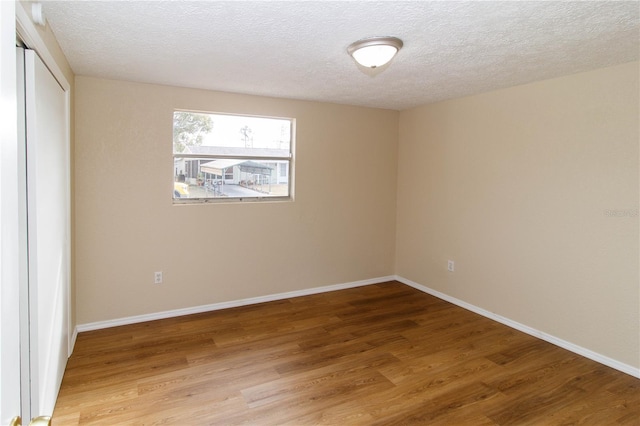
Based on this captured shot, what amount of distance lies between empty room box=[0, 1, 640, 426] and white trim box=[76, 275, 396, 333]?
2 centimetres

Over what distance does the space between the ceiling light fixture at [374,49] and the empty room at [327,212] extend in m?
0.02

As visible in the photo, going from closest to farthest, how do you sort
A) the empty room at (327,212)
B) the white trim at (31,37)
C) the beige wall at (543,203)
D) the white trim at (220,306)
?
1. the white trim at (31,37)
2. the empty room at (327,212)
3. the beige wall at (543,203)
4. the white trim at (220,306)

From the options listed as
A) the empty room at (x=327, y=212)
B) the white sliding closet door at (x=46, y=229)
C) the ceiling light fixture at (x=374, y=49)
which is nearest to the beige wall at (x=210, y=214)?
the empty room at (x=327, y=212)

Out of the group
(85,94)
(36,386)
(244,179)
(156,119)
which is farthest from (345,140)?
(36,386)

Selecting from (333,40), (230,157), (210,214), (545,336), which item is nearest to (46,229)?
(210,214)

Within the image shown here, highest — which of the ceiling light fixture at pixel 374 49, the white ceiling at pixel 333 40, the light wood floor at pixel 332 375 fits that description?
the white ceiling at pixel 333 40

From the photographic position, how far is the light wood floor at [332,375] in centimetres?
236

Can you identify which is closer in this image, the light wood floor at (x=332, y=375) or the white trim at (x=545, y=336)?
the light wood floor at (x=332, y=375)

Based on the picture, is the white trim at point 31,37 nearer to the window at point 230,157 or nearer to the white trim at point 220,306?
the window at point 230,157

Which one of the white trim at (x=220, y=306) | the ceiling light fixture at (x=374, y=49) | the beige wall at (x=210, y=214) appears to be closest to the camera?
the ceiling light fixture at (x=374, y=49)

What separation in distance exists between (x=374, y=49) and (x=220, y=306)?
9.63 feet

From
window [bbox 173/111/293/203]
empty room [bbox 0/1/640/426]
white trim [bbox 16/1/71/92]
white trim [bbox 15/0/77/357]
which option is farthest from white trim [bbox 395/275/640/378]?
white trim [bbox 16/1/71/92]

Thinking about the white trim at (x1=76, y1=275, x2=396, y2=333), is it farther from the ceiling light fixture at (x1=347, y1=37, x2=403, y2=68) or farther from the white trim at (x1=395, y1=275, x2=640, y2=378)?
the ceiling light fixture at (x1=347, y1=37, x2=403, y2=68)

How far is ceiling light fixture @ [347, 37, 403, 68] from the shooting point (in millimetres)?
2322
